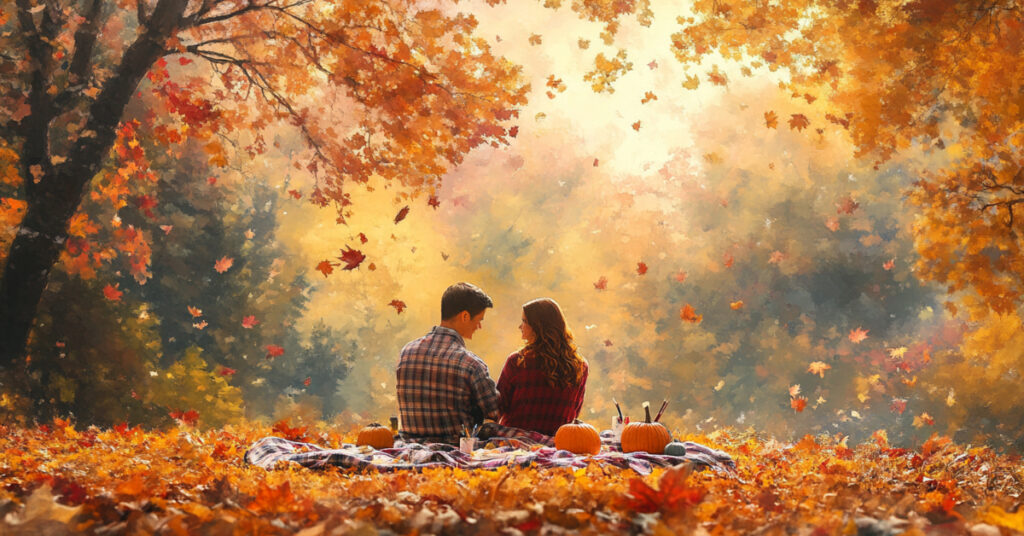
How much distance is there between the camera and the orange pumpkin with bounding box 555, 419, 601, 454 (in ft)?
18.5

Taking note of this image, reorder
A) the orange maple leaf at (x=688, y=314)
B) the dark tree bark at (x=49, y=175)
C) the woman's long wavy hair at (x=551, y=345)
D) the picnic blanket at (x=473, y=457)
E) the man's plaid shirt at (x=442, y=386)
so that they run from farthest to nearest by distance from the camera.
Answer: the orange maple leaf at (x=688, y=314), the dark tree bark at (x=49, y=175), the woman's long wavy hair at (x=551, y=345), the man's plaid shirt at (x=442, y=386), the picnic blanket at (x=473, y=457)

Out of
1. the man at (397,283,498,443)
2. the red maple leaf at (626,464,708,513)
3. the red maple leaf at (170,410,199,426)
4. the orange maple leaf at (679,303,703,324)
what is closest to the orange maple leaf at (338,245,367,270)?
the man at (397,283,498,443)

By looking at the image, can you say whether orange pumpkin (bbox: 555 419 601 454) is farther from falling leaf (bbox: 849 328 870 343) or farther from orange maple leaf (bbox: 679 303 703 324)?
falling leaf (bbox: 849 328 870 343)

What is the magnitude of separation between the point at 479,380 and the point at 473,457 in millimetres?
1017

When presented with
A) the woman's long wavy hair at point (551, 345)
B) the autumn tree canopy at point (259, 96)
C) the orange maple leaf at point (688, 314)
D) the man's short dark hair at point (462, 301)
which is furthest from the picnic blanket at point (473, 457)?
the orange maple leaf at point (688, 314)

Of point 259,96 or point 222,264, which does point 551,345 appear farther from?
point 222,264

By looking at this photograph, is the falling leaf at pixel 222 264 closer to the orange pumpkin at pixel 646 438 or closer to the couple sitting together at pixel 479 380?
the couple sitting together at pixel 479 380

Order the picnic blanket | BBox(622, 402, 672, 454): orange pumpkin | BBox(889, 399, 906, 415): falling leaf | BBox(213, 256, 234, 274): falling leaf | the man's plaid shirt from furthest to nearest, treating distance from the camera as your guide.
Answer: BBox(889, 399, 906, 415): falling leaf → BBox(213, 256, 234, 274): falling leaf → the man's plaid shirt → BBox(622, 402, 672, 454): orange pumpkin → the picnic blanket

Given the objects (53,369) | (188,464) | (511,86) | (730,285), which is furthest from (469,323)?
(730,285)

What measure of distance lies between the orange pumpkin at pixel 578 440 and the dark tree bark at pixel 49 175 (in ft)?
17.9

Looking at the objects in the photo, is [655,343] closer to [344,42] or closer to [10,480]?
[344,42]

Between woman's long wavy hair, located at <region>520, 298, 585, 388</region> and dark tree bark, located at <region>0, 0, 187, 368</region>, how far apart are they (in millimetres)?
4727

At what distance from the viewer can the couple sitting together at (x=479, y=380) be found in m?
6.25

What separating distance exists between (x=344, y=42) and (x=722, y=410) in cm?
2113
